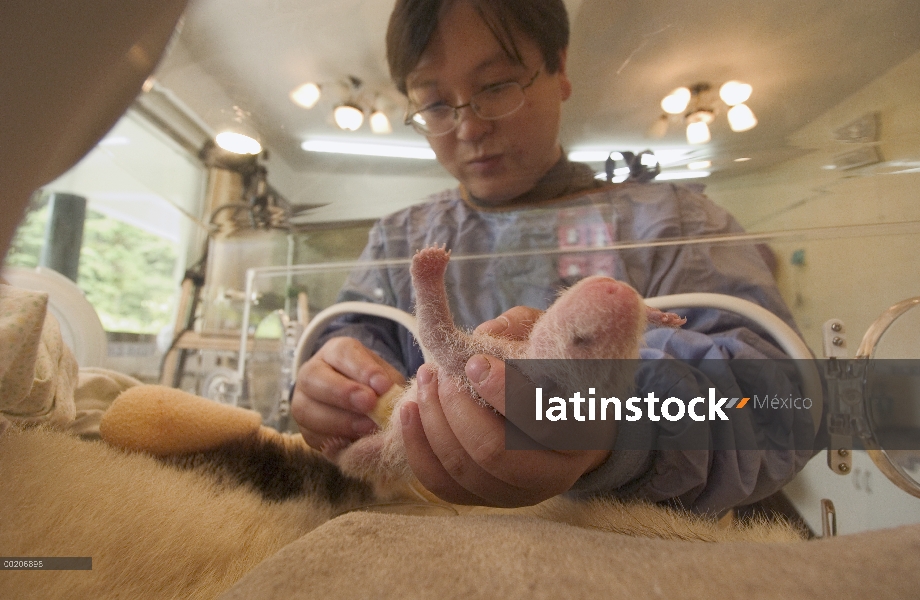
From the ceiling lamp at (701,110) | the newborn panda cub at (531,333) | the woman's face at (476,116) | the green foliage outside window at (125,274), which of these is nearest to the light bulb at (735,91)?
the ceiling lamp at (701,110)

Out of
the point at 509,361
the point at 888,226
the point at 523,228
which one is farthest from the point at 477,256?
the point at 888,226

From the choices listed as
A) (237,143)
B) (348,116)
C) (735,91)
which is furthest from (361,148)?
(735,91)

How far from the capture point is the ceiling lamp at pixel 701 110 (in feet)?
1.33

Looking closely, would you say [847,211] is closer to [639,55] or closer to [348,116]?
[639,55]

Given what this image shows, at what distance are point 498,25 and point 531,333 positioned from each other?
0.79 ft

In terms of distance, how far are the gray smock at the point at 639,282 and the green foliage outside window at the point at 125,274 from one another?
26cm

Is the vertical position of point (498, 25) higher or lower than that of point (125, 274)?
higher

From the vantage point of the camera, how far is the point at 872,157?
0.41 m

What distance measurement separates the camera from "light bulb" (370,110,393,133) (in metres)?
0.46

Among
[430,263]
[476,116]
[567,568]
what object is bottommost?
[567,568]

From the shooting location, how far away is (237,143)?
1.63ft

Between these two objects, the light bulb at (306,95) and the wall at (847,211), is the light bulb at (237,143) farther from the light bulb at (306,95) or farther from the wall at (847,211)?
the wall at (847,211)

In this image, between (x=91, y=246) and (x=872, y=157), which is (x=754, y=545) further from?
(x=91, y=246)

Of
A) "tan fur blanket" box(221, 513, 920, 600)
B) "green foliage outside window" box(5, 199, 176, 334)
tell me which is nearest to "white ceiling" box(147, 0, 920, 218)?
"green foliage outside window" box(5, 199, 176, 334)
